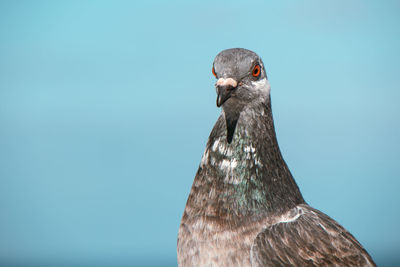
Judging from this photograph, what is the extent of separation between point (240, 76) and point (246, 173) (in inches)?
44.0

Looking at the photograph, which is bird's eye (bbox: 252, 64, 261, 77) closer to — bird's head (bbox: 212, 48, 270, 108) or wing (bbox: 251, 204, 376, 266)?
bird's head (bbox: 212, 48, 270, 108)

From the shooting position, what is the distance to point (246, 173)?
620 centimetres

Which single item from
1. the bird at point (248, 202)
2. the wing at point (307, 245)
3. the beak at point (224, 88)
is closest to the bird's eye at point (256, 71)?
the bird at point (248, 202)

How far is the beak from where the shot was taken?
5.97 m

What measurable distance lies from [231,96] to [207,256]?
1.84 metres

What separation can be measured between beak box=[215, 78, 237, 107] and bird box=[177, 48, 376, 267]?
11 millimetres

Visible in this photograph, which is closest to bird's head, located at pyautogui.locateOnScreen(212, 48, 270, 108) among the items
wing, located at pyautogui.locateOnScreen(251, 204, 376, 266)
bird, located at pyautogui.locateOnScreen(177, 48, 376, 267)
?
bird, located at pyautogui.locateOnScreen(177, 48, 376, 267)

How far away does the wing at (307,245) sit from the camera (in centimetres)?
584

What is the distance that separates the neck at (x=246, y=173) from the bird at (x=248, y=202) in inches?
0.4

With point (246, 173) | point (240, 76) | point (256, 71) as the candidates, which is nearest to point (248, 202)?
point (246, 173)

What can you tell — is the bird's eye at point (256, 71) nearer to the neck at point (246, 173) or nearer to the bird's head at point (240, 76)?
the bird's head at point (240, 76)

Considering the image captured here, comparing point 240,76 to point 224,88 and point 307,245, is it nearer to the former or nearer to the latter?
point 224,88

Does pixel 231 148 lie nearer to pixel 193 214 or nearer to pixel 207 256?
pixel 193 214

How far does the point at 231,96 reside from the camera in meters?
6.35
